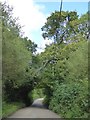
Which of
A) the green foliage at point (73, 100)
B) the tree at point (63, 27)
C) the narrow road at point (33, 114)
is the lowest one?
the narrow road at point (33, 114)

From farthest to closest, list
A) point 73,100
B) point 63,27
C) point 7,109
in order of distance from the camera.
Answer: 1. point 63,27
2. point 7,109
3. point 73,100

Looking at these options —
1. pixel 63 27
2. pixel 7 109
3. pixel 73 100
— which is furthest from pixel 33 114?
pixel 63 27

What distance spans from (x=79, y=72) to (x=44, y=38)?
31.6m

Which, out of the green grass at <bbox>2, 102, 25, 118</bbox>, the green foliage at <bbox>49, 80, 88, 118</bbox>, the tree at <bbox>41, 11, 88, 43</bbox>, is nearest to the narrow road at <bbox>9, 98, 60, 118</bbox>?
the green grass at <bbox>2, 102, 25, 118</bbox>

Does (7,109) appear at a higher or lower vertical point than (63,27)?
lower

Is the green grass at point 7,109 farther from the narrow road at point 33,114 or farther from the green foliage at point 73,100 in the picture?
the green foliage at point 73,100

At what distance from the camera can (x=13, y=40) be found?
2123cm

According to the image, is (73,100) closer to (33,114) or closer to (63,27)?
(33,114)

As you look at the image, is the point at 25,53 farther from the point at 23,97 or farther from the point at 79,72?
the point at 23,97

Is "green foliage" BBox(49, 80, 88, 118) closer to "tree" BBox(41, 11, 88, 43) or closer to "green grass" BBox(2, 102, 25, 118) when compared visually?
"green grass" BBox(2, 102, 25, 118)

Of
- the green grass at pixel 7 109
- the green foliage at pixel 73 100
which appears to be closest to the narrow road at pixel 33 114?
the green grass at pixel 7 109

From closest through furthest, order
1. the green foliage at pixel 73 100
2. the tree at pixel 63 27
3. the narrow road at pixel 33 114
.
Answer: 1. the green foliage at pixel 73 100
2. the narrow road at pixel 33 114
3. the tree at pixel 63 27

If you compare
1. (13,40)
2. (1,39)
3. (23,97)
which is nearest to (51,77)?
(23,97)

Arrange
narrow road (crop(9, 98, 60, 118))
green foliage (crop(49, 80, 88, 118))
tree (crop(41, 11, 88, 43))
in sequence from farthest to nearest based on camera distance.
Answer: tree (crop(41, 11, 88, 43)) < narrow road (crop(9, 98, 60, 118)) < green foliage (crop(49, 80, 88, 118))
